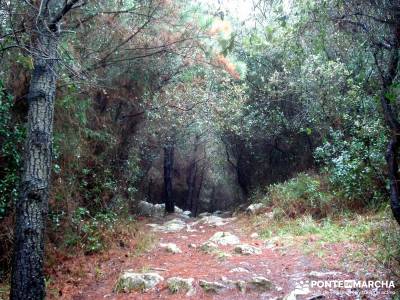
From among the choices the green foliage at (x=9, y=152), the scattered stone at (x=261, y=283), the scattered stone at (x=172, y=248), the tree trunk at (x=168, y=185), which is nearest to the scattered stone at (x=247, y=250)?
the scattered stone at (x=172, y=248)

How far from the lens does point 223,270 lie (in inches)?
207

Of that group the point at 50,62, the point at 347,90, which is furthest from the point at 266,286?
the point at 347,90

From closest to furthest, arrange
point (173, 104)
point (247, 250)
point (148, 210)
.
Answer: point (247, 250)
point (173, 104)
point (148, 210)

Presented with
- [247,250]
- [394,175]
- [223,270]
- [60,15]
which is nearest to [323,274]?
[223,270]

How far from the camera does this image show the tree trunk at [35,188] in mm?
4109

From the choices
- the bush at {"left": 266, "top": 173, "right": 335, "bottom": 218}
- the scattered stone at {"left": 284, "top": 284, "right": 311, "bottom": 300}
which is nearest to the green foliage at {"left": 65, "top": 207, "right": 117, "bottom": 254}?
the scattered stone at {"left": 284, "top": 284, "right": 311, "bottom": 300}

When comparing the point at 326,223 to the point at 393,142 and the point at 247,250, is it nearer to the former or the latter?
the point at 247,250

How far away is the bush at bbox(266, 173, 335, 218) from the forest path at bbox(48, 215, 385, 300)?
6.08 feet

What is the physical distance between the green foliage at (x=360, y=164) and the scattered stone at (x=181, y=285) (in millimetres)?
4049

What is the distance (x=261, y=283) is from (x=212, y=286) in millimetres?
626

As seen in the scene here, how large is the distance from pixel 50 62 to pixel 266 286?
3.92 metres

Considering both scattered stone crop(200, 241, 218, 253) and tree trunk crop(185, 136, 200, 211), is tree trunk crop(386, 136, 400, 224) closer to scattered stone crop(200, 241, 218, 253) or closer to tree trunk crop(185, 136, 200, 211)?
scattered stone crop(200, 241, 218, 253)

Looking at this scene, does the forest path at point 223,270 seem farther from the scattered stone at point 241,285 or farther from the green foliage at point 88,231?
the green foliage at point 88,231

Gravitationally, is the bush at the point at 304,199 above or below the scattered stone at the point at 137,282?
above
